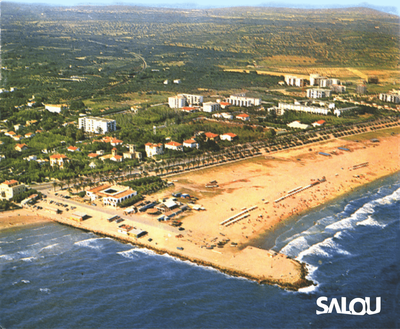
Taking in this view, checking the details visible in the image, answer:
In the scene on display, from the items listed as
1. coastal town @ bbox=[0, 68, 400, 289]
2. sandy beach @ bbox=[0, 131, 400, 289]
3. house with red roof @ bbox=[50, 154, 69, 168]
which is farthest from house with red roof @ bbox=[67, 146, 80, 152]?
sandy beach @ bbox=[0, 131, 400, 289]

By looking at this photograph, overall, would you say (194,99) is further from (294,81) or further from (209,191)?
(209,191)

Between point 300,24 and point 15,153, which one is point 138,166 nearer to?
point 15,153

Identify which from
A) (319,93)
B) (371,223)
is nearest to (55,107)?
(319,93)

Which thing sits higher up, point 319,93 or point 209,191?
point 319,93

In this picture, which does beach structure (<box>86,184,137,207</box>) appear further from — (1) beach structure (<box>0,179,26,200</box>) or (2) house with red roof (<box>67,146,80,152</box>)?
(2) house with red roof (<box>67,146,80,152</box>)

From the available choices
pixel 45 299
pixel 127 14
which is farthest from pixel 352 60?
pixel 127 14
